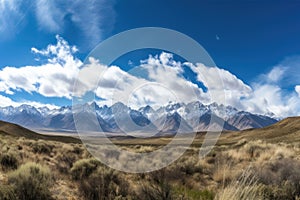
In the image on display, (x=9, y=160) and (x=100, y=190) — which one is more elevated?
(x=9, y=160)

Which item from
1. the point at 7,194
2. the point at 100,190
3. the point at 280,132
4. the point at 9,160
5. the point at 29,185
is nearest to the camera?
the point at 7,194

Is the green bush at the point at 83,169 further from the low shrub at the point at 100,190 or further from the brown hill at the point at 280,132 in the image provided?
the brown hill at the point at 280,132

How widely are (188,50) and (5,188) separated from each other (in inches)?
270

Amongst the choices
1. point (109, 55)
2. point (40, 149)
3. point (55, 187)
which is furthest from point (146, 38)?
point (40, 149)

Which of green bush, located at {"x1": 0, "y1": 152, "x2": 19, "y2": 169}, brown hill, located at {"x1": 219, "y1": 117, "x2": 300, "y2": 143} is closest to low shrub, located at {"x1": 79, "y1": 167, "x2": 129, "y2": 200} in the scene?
green bush, located at {"x1": 0, "y1": 152, "x2": 19, "y2": 169}

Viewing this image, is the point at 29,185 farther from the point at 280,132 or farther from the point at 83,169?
the point at 280,132

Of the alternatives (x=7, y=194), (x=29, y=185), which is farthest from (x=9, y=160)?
(x=7, y=194)

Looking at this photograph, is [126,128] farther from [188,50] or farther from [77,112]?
[188,50]

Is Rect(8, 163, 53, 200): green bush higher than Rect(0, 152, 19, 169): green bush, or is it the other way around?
Rect(0, 152, 19, 169): green bush

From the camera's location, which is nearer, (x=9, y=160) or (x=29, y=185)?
(x=29, y=185)

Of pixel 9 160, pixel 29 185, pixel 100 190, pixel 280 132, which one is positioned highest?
pixel 280 132

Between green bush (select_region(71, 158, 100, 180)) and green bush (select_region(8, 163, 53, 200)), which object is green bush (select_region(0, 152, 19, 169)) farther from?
green bush (select_region(8, 163, 53, 200))

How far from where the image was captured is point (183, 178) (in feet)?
33.0

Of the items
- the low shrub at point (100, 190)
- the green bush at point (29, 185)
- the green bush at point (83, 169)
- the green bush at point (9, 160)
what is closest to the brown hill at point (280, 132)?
the green bush at point (83, 169)
